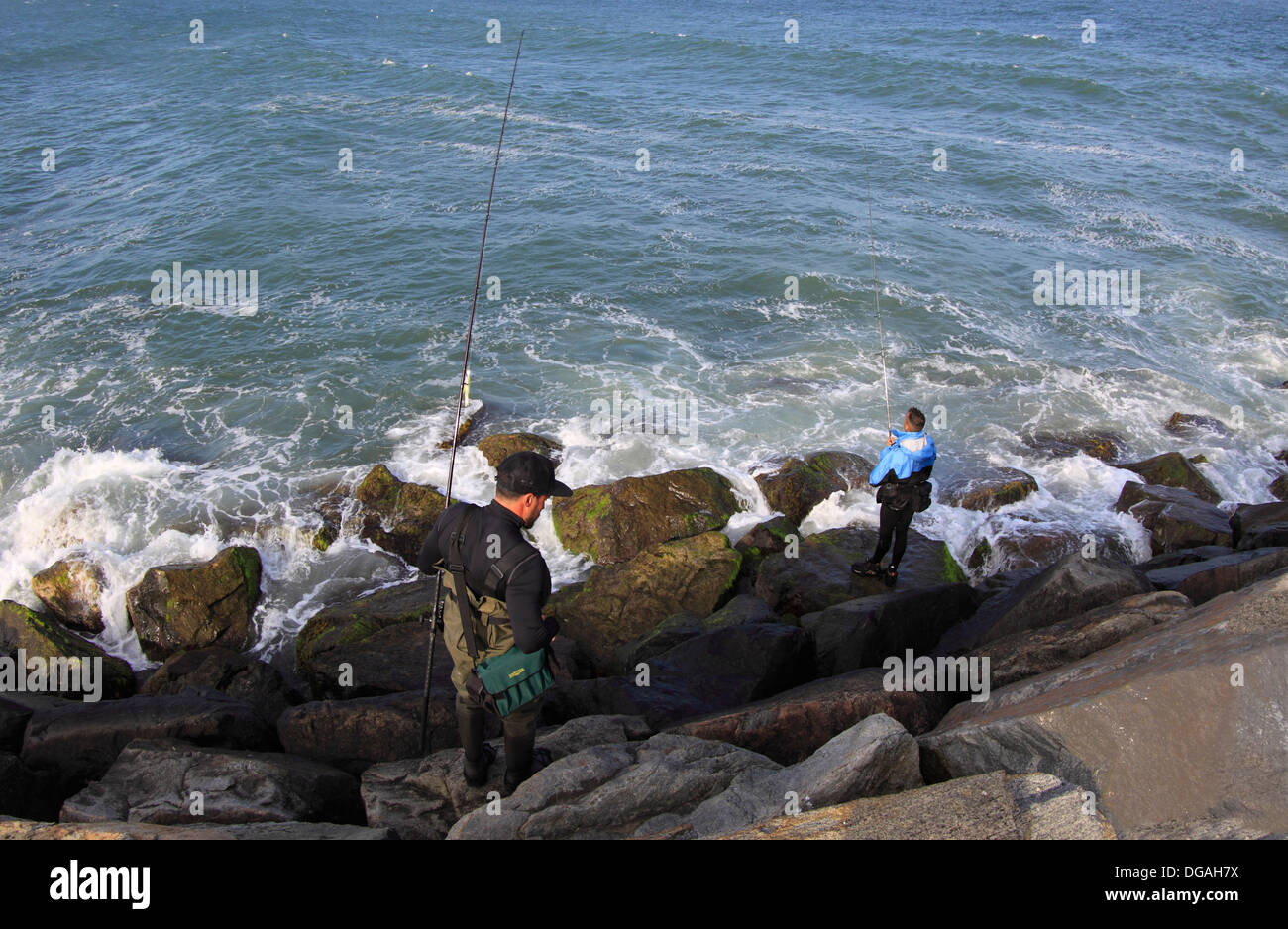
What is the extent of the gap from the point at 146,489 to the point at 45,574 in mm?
1908

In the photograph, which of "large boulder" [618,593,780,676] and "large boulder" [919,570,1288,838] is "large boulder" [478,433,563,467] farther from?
"large boulder" [919,570,1288,838]

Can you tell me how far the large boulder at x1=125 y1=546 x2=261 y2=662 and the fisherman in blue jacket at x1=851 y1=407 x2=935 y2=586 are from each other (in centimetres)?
685

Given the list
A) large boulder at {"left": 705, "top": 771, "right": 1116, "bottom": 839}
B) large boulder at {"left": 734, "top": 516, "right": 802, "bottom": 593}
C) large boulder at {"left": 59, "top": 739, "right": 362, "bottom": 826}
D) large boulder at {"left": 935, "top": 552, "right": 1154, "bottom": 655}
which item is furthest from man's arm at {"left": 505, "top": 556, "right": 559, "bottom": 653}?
large boulder at {"left": 734, "top": 516, "right": 802, "bottom": 593}

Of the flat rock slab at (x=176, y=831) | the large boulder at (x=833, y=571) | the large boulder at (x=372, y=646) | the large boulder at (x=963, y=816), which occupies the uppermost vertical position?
the large boulder at (x=963, y=816)

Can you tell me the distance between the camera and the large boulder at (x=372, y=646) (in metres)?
7.77

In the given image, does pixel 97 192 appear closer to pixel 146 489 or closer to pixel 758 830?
pixel 146 489

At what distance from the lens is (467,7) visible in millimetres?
47750

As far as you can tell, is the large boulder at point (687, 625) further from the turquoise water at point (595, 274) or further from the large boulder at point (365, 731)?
the turquoise water at point (595, 274)

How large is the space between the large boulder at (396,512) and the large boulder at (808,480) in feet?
13.7

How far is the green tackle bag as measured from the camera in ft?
15.9

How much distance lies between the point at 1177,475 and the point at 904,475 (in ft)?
18.5

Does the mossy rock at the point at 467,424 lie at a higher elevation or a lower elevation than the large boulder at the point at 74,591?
higher

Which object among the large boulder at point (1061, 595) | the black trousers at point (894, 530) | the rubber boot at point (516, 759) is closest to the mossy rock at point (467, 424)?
the black trousers at point (894, 530)

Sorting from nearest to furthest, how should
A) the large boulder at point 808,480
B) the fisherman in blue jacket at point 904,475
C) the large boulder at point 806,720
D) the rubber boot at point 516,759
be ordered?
1. the rubber boot at point 516,759
2. the large boulder at point 806,720
3. the fisherman in blue jacket at point 904,475
4. the large boulder at point 808,480
